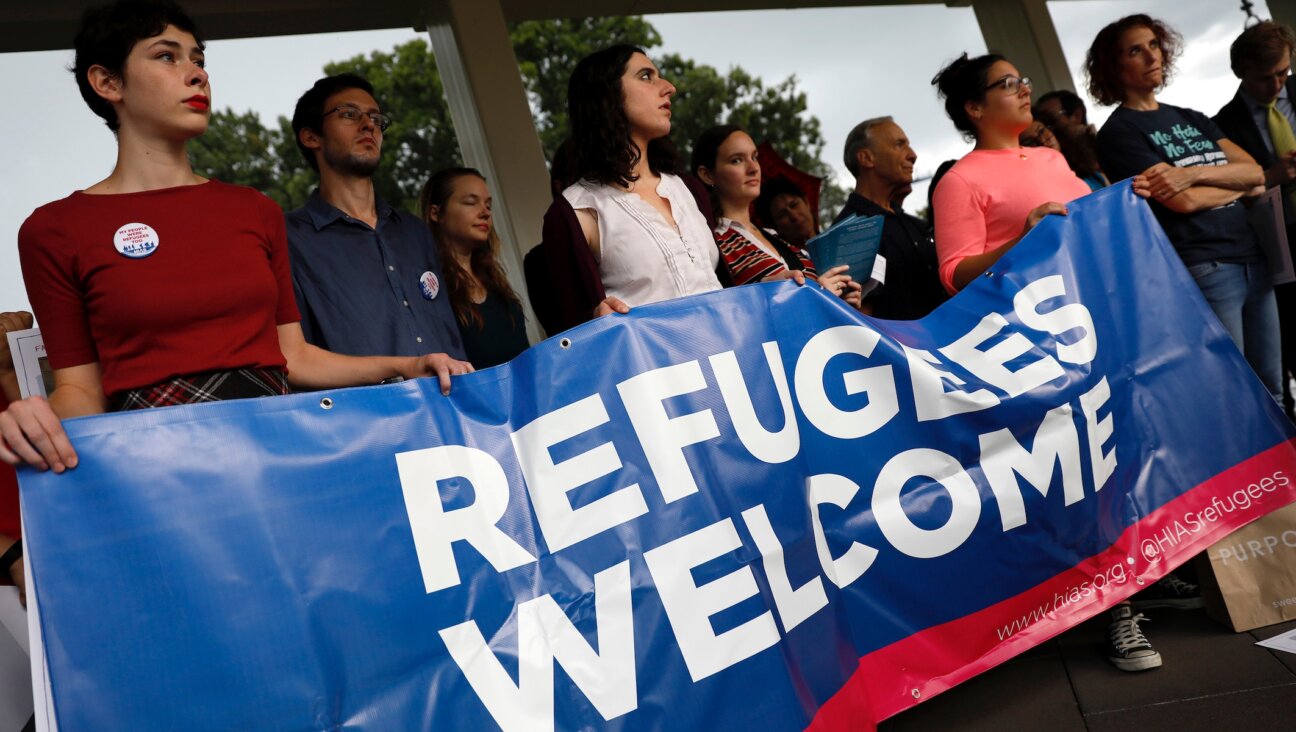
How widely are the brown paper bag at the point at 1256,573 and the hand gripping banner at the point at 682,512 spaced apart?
0.05 m

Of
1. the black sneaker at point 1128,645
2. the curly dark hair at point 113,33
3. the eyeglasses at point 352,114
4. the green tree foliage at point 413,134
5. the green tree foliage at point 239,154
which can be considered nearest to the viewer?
the curly dark hair at point 113,33

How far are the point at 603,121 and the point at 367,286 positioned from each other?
72cm

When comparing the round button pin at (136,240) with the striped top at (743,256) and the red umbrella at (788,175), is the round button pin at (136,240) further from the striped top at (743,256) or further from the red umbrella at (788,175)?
the red umbrella at (788,175)

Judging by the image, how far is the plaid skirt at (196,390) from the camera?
1.71 m

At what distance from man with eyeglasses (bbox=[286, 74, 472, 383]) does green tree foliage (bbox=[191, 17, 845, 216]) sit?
23.3 feet

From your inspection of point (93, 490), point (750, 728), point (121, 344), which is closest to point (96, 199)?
point (121, 344)

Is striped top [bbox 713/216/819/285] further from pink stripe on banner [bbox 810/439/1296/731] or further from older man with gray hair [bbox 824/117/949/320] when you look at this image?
pink stripe on banner [bbox 810/439/1296/731]

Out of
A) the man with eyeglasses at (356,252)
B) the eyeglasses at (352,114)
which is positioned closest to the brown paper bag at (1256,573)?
the man with eyeglasses at (356,252)

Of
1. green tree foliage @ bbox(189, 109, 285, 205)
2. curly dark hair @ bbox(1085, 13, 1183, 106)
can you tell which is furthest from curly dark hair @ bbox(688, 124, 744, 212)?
green tree foliage @ bbox(189, 109, 285, 205)

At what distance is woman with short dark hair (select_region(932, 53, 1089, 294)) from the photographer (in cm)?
275

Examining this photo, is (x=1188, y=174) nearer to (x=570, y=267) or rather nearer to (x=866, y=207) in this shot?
(x=866, y=207)

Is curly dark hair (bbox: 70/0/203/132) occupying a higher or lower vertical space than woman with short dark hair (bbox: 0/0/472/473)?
higher

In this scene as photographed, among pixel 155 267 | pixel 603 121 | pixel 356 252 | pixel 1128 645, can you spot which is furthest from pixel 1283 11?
pixel 155 267

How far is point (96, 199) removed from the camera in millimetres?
1743
